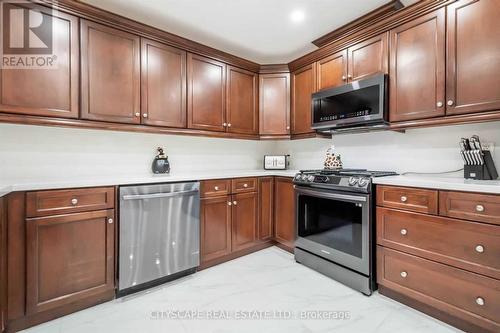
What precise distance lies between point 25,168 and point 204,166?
1.68m

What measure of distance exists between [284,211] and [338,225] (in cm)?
79

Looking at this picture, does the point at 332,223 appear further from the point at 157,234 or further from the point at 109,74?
the point at 109,74

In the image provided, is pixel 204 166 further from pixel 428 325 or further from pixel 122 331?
pixel 428 325

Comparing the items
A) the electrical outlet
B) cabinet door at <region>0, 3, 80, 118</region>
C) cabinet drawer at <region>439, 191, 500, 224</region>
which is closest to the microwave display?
the electrical outlet

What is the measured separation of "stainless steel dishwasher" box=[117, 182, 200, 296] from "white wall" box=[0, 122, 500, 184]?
0.60 meters

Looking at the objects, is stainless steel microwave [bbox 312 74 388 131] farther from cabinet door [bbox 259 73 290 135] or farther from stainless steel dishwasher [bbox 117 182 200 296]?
stainless steel dishwasher [bbox 117 182 200 296]

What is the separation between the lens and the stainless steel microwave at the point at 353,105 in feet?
7.08

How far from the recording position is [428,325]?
1.63 metres

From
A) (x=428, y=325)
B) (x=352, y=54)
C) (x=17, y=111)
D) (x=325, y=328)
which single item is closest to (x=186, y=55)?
(x=17, y=111)

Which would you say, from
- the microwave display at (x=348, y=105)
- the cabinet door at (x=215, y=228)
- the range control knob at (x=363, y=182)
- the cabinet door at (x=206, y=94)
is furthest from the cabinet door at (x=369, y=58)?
the cabinet door at (x=215, y=228)

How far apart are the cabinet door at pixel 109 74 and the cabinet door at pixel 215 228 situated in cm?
111

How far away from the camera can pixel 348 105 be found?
242cm

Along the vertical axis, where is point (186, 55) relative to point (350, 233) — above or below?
above

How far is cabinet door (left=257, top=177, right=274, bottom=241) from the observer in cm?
294
